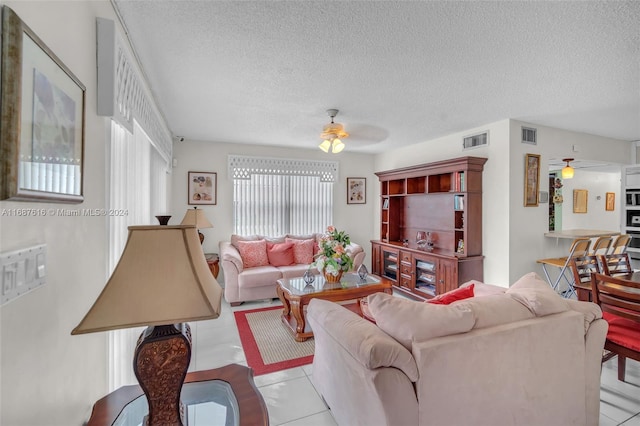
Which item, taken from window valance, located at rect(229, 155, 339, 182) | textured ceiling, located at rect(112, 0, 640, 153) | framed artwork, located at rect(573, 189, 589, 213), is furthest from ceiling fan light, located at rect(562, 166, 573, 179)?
window valance, located at rect(229, 155, 339, 182)

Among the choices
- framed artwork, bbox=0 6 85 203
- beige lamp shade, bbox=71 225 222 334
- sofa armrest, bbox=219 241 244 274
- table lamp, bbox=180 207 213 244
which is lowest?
sofa armrest, bbox=219 241 244 274

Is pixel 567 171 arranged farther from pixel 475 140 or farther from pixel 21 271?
pixel 21 271

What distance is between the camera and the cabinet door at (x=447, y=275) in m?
3.75

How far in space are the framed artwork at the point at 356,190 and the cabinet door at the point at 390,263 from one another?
1208mm

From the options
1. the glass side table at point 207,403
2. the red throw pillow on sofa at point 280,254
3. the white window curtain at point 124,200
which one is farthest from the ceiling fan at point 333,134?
the glass side table at point 207,403

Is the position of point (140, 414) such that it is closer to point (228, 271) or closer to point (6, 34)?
point (6, 34)

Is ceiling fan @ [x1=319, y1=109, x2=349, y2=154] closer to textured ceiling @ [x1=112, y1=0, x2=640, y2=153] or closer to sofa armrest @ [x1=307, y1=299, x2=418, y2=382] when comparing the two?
textured ceiling @ [x1=112, y1=0, x2=640, y2=153]

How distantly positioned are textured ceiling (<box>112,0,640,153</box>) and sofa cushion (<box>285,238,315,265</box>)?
204 cm

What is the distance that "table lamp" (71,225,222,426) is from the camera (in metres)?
0.86

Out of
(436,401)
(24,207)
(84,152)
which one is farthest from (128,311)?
(436,401)

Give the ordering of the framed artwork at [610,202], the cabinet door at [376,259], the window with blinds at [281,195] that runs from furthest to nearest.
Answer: the framed artwork at [610,202] → the cabinet door at [376,259] → the window with blinds at [281,195]

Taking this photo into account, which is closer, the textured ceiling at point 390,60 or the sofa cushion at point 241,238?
the textured ceiling at point 390,60

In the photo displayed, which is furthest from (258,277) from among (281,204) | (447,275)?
(447,275)

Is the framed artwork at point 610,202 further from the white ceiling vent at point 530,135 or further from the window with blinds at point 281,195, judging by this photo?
the window with blinds at point 281,195
